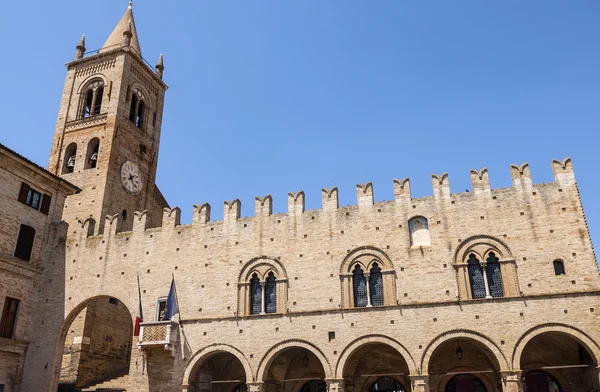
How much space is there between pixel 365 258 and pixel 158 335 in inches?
331

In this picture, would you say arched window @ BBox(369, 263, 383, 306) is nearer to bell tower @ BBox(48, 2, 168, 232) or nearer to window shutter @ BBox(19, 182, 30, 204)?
bell tower @ BBox(48, 2, 168, 232)

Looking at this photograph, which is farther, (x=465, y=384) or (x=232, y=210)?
(x=232, y=210)

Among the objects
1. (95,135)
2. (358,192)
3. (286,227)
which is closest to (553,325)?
(358,192)

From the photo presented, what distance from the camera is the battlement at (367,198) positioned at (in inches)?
739

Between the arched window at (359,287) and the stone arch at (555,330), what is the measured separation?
515 centimetres

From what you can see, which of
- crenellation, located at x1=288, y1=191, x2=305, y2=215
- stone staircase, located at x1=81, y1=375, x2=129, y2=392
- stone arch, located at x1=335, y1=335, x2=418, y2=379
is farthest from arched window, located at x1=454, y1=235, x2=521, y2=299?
stone staircase, located at x1=81, y1=375, x2=129, y2=392

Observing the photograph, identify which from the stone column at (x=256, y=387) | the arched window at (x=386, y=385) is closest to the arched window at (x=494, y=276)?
the arched window at (x=386, y=385)

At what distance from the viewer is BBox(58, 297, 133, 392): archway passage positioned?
23484 mm

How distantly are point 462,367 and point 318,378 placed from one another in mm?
5248

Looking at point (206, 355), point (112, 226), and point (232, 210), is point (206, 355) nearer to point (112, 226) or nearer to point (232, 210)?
point (232, 210)

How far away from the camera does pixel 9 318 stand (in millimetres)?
21672

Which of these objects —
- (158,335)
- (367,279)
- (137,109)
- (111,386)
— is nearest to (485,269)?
(367,279)

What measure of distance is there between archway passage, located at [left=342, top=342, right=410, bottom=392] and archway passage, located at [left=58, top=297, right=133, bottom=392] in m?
11.1

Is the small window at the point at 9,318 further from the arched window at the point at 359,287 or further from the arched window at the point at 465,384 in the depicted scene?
the arched window at the point at 465,384
